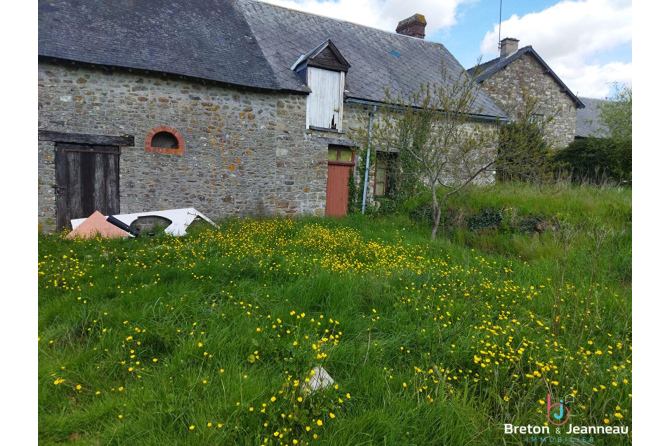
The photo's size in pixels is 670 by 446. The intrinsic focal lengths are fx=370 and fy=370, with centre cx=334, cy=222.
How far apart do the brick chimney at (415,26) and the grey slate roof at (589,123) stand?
10.2 metres

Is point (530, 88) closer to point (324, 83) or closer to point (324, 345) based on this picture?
point (324, 83)

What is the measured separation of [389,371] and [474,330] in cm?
115

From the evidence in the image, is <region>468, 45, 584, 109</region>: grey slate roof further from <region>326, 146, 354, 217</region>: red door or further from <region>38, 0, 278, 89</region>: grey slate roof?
<region>38, 0, 278, 89</region>: grey slate roof

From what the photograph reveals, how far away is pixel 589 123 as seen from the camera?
2119 cm

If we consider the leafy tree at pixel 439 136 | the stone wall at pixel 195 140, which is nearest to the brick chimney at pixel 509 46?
the leafy tree at pixel 439 136

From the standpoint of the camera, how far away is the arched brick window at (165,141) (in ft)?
31.1

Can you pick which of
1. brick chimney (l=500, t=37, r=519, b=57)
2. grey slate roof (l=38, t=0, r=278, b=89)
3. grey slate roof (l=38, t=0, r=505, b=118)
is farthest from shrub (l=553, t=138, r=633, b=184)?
grey slate roof (l=38, t=0, r=278, b=89)

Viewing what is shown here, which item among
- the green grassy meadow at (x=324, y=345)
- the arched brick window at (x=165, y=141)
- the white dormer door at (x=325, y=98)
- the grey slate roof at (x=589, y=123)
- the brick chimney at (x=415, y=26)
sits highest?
the brick chimney at (x=415, y=26)

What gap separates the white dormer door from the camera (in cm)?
1105

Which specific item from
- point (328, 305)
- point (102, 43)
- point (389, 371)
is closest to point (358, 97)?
point (102, 43)

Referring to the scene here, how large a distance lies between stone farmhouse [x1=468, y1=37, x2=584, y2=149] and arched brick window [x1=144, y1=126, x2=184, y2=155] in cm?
1319

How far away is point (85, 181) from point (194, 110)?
3.19 m

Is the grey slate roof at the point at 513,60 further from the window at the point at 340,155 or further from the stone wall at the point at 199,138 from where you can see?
the window at the point at 340,155

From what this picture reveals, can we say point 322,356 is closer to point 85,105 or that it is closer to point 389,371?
point 389,371
